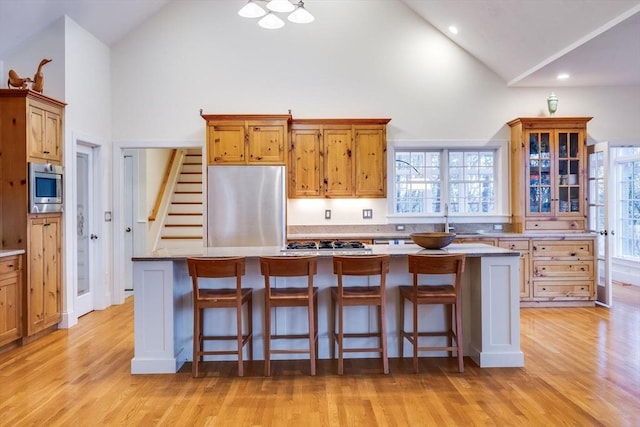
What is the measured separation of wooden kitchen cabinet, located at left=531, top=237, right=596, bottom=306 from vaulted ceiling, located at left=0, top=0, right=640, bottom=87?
216 centimetres

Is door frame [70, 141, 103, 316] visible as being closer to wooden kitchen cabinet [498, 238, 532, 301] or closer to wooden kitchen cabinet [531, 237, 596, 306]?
wooden kitchen cabinet [498, 238, 532, 301]

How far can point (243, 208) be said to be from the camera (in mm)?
5168

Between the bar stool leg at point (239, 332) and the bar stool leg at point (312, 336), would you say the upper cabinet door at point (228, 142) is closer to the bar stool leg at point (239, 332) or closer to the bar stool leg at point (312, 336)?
the bar stool leg at point (239, 332)

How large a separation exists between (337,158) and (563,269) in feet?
→ 10.6

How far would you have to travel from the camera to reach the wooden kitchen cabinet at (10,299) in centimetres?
376

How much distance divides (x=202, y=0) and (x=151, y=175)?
112 inches

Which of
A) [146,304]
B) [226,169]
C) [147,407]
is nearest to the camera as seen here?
[147,407]

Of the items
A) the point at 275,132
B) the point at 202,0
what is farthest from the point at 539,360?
the point at 202,0

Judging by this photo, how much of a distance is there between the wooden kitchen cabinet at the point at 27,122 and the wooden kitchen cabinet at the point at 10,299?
101 centimetres

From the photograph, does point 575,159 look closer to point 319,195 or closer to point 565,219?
point 565,219

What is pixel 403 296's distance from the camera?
3465mm

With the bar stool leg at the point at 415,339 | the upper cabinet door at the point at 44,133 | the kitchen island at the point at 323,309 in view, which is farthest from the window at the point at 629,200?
the upper cabinet door at the point at 44,133

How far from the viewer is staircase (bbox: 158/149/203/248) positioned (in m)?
7.09

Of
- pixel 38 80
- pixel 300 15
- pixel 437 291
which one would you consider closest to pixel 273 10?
pixel 300 15
